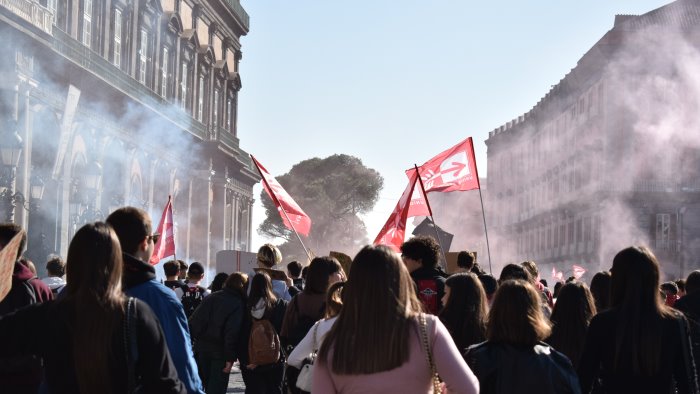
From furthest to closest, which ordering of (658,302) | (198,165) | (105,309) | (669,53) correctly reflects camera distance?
(669,53)
(198,165)
(658,302)
(105,309)

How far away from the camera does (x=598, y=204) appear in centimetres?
5178

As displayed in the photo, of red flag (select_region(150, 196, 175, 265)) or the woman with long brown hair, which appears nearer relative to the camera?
the woman with long brown hair

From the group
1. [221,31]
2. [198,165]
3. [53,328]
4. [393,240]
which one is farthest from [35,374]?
[221,31]

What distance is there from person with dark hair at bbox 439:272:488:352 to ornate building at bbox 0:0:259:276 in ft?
47.8

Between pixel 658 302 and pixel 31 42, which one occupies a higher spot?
pixel 31 42

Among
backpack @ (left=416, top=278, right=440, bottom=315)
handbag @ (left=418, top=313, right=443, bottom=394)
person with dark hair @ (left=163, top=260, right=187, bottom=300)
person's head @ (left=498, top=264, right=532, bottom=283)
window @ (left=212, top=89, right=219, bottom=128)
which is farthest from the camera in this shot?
window @ (left=212, top=89, right=219, bottom=128)

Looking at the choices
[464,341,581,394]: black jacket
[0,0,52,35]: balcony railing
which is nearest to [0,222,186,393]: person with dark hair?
[464,341,581,394]: black jacket

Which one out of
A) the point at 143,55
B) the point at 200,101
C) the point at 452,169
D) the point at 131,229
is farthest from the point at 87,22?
the point at 131,229

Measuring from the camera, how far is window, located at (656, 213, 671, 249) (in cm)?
5056

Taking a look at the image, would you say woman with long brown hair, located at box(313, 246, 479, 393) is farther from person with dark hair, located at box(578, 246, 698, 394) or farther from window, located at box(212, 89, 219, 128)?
window, located at box(212, 89, 219, 128)

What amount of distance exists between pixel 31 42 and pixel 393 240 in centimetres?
1236

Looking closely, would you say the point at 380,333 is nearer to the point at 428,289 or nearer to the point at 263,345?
the point at 428,289

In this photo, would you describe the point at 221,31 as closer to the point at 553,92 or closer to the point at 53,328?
the point at 553,92

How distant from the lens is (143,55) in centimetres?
3372
